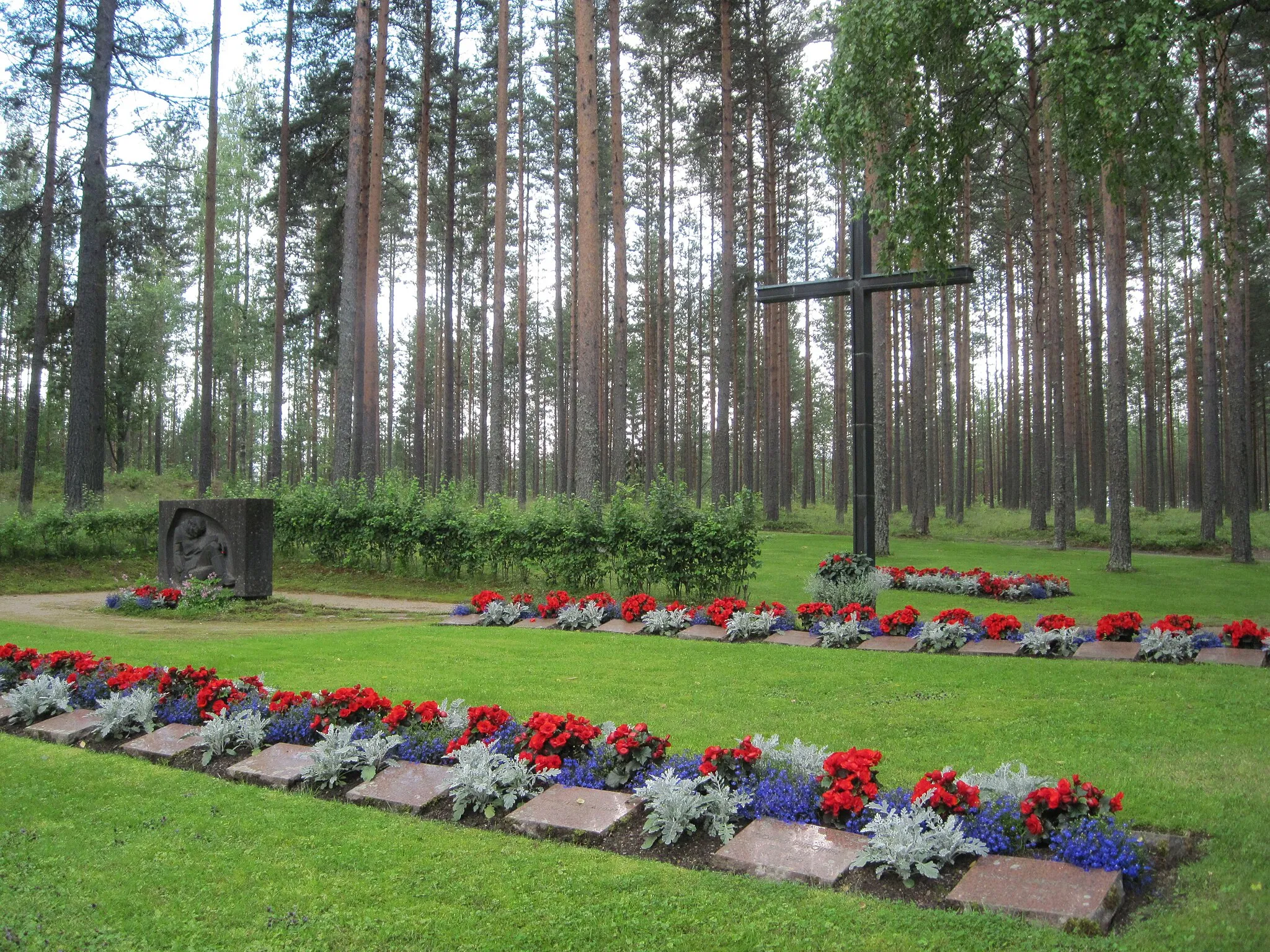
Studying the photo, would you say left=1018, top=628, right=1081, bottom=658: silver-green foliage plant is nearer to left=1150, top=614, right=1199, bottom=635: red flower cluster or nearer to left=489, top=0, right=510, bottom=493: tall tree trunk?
left=1150, top=614, right=1199, bottom=635: red flower cluster

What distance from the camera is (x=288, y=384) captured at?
51.5 metres

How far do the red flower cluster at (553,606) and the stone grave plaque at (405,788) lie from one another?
5778 mm

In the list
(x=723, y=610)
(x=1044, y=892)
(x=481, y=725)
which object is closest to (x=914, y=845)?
(x=1044, y=892)

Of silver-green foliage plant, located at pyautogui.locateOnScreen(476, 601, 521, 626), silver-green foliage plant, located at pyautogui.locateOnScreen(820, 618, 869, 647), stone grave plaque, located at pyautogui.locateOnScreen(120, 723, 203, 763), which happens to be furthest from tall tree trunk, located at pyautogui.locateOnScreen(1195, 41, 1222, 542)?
stone grave plaque, located at pyautogui.locateOnScreen(120, 723, 203, 763)

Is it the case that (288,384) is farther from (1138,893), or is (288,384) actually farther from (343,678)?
(1138,893)

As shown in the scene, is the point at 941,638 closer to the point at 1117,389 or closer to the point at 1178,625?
the point at 1178,625

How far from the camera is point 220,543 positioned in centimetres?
1209

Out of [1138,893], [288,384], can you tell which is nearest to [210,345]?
[1138,893]

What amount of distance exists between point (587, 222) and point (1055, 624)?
10.3m

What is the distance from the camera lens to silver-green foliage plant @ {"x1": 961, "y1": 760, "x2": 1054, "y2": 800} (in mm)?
3502

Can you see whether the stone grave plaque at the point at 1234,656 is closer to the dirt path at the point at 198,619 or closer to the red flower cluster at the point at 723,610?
the red flower cluster at the point at 723,610

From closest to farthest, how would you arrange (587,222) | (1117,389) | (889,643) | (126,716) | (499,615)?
(126,716) < (889,643) < (499,615) < (587,222) < (1117,389)

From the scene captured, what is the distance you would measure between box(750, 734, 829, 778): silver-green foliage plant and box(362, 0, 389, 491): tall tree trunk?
14712 mm

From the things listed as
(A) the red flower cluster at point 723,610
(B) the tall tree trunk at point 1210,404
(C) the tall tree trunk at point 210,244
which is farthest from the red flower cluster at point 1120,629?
(C) the tall tree trunk at point 210,244
